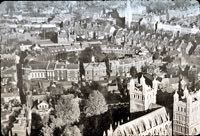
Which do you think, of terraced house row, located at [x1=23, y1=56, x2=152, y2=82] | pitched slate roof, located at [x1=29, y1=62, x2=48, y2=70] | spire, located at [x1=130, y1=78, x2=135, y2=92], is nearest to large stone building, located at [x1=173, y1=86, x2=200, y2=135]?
spire, located at [x1=130, y1=78, x2=135, y2=92]

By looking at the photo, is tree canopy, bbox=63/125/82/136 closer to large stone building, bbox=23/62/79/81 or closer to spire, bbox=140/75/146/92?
large stone building, bbox=23/62/79/81

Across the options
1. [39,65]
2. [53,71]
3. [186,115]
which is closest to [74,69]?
[53,71]

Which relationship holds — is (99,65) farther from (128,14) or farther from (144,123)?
(144,123)

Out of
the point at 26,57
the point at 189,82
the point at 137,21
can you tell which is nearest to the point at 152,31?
the point at 137,21

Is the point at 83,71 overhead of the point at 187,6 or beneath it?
beneath

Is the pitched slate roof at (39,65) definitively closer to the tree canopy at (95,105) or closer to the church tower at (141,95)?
the tree canopy at (95,105)

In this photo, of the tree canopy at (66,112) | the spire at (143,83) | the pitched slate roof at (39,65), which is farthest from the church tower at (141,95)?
the pitched slate roof at (39,65)

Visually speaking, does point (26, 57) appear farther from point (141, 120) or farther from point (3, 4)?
point (141, 120)
